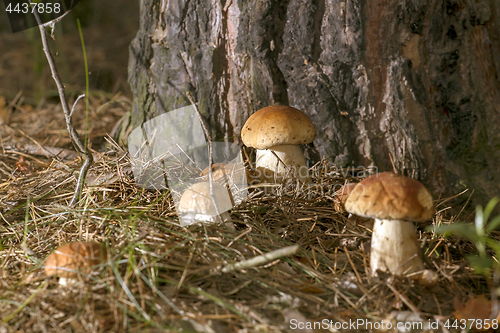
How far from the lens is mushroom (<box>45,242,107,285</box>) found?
57.9 inches

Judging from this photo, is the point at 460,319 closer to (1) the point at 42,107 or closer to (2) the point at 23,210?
(2) the point at 23,210

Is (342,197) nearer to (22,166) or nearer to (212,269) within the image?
(212,269)

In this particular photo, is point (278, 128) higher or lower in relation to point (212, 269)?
higher

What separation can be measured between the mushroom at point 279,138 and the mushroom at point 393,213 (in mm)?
657

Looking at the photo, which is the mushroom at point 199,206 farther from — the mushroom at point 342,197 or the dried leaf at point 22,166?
the dried leaf at point 22,166

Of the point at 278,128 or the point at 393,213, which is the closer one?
the point at 393,213

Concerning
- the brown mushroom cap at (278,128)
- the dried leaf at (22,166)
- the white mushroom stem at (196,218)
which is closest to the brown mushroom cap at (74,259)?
the white mushroom stem at (196,218)

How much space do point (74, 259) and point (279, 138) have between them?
1262mm

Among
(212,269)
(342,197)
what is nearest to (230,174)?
(342,197)

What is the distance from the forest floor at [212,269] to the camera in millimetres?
1363

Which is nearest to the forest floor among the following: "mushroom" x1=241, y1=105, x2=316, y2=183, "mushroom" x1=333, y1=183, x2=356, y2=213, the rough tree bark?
"mushroom" x1=333, y1=183, x2=356, y2=213

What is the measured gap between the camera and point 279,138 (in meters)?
2.18

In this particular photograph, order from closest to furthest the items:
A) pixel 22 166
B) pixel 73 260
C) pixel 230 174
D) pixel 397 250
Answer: pixel 73 260, pixel 397 250, pixel 230 174, pixel 22 166

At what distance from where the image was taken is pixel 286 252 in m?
1.50
